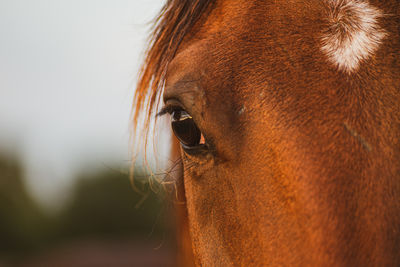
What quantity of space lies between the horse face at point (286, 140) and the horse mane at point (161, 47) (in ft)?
0.52

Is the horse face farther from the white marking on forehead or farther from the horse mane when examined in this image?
the horse mane

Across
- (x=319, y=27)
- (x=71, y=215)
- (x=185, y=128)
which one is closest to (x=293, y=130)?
(x=319, y=27)

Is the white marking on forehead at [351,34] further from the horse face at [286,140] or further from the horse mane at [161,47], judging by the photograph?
the horse mane at [161,47]

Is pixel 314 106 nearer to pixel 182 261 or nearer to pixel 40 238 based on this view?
pixel 182 261

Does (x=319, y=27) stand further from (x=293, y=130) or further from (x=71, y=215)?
(x=71, y=215)

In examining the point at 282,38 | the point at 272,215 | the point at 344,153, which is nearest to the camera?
the point at 344,153

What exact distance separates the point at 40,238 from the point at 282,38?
24.3 m

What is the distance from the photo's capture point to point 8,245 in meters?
21.0

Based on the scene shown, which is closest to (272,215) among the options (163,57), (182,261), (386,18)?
(386,18)

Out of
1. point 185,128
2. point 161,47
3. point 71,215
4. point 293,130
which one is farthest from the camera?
point 71,215

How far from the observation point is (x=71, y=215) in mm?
25016

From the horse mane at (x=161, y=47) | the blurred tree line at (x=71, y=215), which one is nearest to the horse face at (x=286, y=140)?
the horse mane at (x=161, y=47)

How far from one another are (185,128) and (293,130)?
0.49 m

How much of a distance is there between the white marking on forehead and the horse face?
0.02 meters
